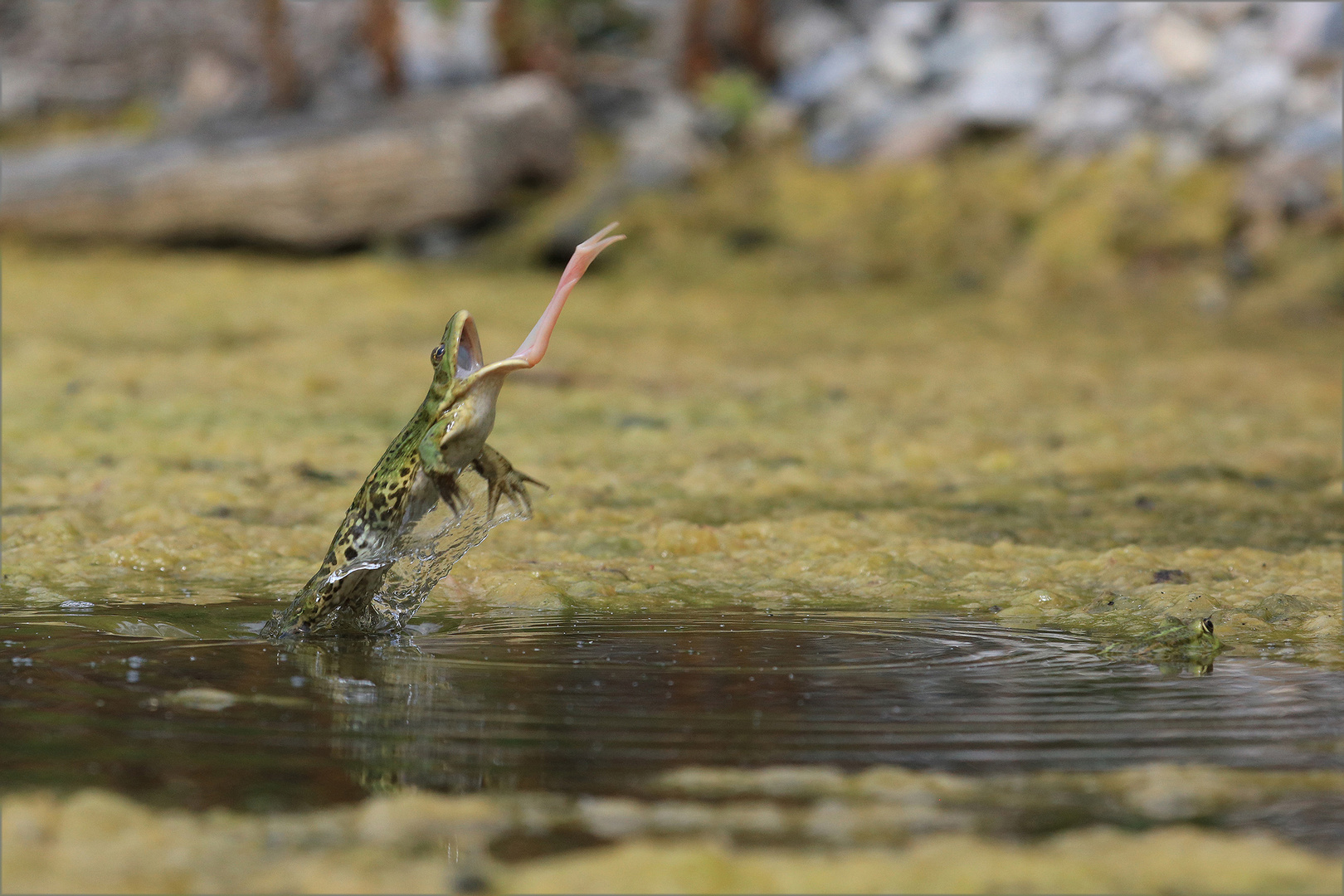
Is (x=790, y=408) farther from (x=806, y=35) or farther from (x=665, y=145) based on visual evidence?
(x=806, y=35)

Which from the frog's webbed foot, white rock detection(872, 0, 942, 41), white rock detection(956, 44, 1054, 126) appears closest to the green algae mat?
the frog's webbed foot

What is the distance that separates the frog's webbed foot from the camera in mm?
3322

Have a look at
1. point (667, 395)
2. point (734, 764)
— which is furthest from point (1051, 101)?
point (734, 764)

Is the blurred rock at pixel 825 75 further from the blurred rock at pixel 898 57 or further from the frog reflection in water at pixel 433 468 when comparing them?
the frog reflection in water at pixel 433 468

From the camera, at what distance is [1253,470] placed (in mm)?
5051

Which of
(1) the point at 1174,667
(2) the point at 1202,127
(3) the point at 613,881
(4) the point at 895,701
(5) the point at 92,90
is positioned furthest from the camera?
(5) the point at 92,90

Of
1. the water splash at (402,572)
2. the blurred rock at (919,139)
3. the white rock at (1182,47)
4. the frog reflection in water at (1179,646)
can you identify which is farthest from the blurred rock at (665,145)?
the frog reflection in water at (1179,646)

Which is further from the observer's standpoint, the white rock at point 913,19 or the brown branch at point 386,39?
the white rock at point 913,19

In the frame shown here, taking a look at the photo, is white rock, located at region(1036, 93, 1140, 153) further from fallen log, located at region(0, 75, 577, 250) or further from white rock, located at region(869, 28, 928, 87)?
fallen log, located at region(0, 75, 577, 250)

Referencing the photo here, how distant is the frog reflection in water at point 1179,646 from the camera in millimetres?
3016

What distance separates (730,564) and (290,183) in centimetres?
554

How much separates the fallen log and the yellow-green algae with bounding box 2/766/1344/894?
6.88 m

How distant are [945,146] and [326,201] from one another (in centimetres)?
376

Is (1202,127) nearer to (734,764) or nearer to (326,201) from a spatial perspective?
(326,201)
